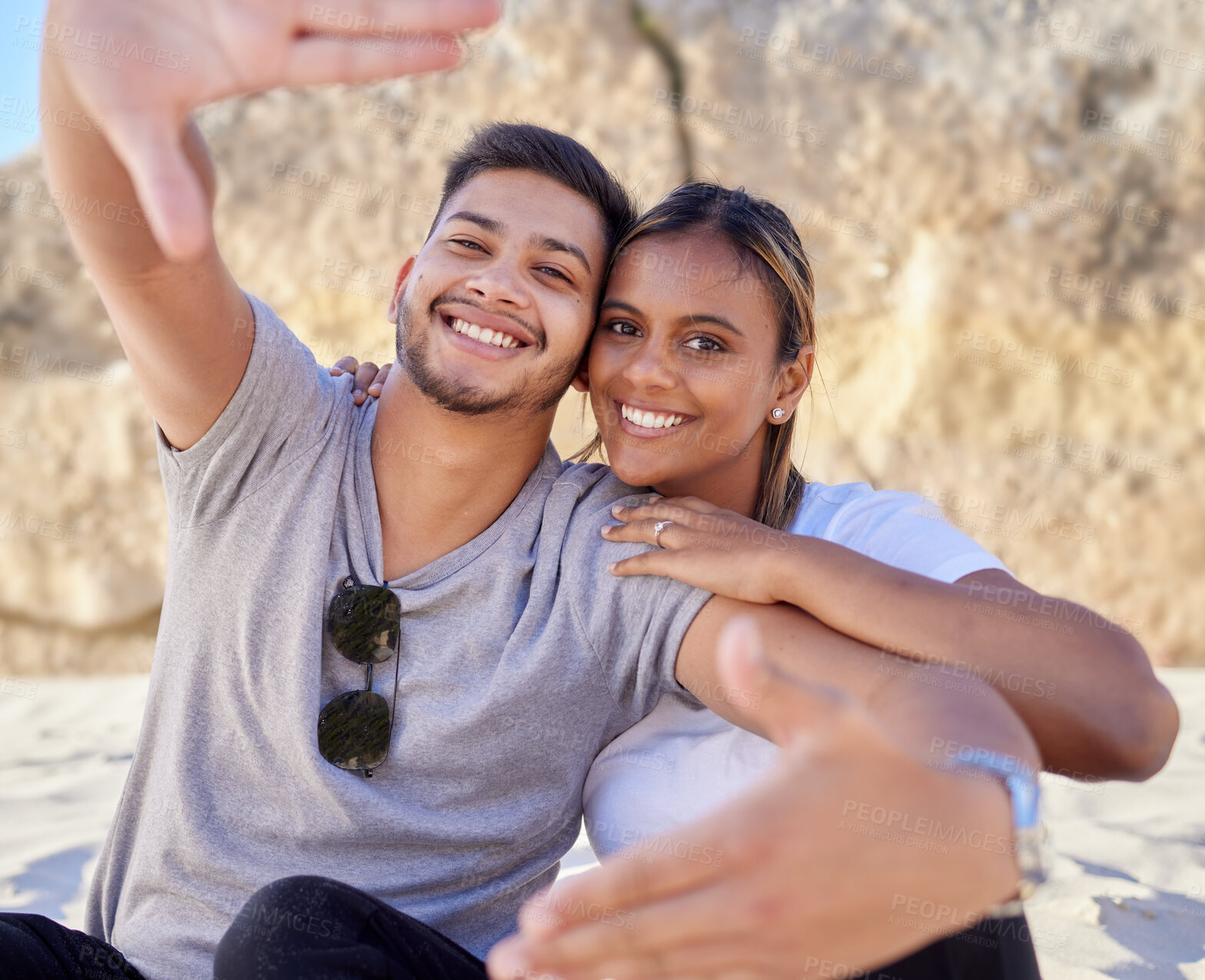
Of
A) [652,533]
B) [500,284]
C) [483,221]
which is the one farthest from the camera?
[483,221]

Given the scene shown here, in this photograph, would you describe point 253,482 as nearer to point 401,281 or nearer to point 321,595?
point 321,595

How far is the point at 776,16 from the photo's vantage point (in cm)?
606

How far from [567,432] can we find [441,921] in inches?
171

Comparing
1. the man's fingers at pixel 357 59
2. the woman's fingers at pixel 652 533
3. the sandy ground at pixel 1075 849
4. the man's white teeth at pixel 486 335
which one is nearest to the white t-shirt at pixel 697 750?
Result: the woman's fingers at pixel 652 533

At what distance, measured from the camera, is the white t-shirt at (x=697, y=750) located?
179 cm

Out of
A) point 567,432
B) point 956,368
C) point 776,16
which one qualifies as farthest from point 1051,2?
point 567,432

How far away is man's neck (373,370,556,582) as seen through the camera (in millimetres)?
1857

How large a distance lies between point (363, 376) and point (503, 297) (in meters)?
0.48

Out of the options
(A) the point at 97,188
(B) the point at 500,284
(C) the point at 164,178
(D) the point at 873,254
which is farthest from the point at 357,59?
(D) the point at 873,254

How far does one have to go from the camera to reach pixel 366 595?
173cm

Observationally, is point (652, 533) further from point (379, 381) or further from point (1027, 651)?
point (379, 381)

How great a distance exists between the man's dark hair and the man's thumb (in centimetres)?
137

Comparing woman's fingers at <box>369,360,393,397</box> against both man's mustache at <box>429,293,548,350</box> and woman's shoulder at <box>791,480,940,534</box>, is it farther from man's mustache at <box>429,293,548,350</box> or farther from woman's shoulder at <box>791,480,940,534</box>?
woman's shoulder at <box>791,480,940,534</box>

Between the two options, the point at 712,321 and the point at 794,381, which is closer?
the point at 712,321
